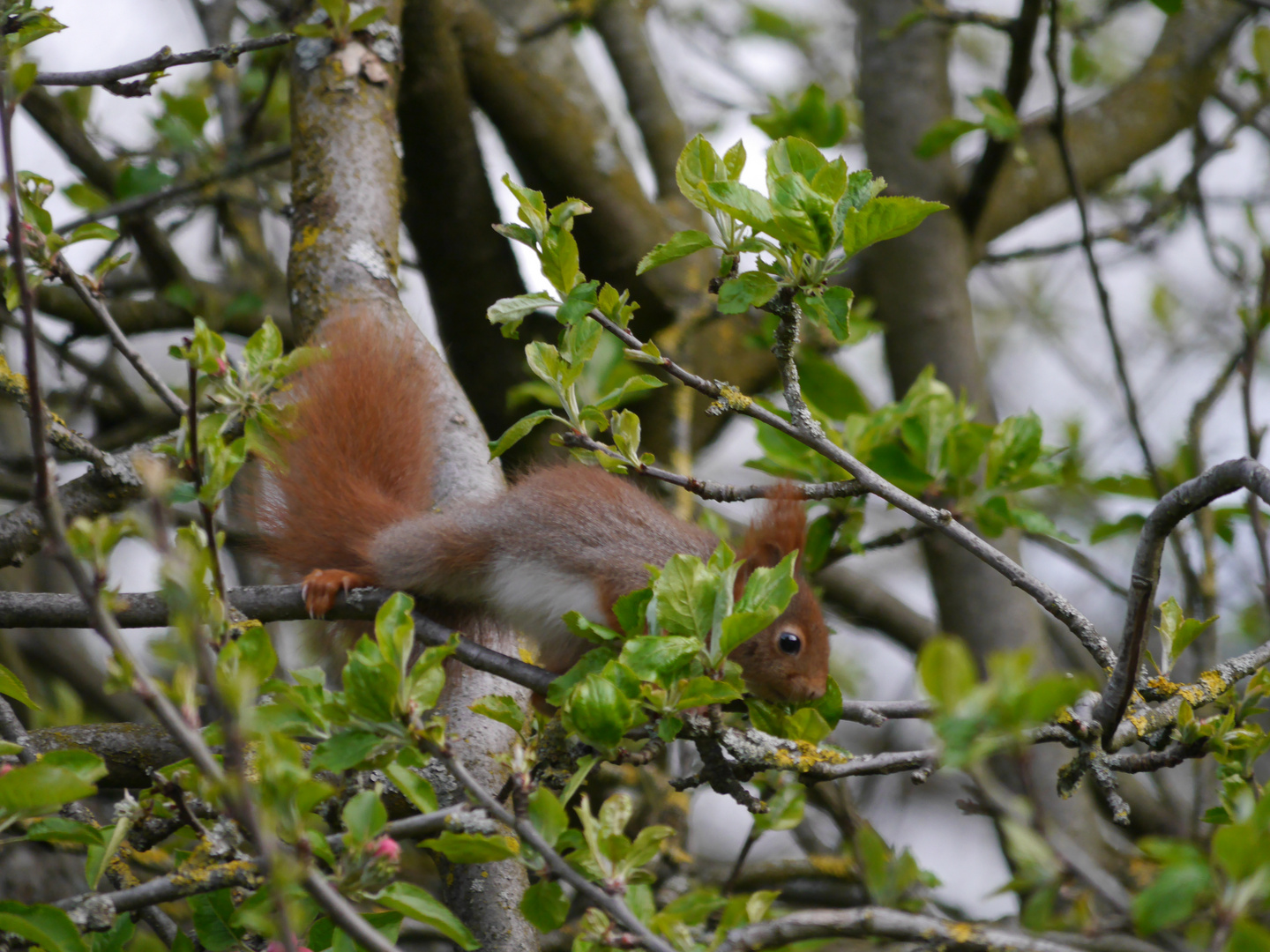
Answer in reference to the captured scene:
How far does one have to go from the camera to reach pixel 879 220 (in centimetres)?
142

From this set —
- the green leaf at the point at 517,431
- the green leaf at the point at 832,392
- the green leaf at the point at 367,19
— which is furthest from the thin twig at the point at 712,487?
the green leaf at the point at 367,19

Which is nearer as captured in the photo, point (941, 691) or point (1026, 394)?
point (941, 691)

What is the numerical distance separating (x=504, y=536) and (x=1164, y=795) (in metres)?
2.14

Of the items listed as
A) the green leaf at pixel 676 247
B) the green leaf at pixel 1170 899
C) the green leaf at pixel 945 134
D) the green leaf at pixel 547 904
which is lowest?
the green leaf at pixel 547 904

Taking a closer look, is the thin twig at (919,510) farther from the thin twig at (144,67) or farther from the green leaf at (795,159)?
the thin twig at (144,67)

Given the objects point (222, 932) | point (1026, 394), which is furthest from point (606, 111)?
point (1026, 394)

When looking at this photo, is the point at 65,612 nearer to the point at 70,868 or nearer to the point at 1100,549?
the point at 70,868

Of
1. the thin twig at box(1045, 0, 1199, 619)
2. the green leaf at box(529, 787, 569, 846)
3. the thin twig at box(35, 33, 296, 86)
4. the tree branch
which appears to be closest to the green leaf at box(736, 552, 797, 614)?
the green leaf at box(529, 787, 569, 846)

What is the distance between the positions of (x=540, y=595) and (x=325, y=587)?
53 centimetres

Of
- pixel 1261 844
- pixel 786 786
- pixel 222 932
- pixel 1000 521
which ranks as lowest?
pixel 222 932

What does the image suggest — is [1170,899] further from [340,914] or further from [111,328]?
[111,328]

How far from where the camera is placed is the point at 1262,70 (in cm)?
323

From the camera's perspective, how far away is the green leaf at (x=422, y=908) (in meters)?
1.15

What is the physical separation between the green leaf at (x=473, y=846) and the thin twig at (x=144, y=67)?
3.94 feet
